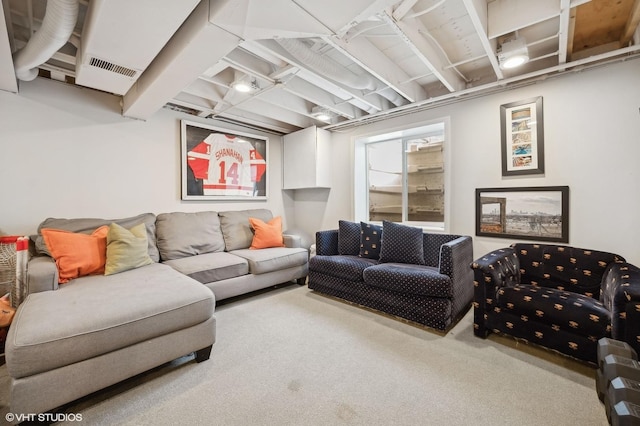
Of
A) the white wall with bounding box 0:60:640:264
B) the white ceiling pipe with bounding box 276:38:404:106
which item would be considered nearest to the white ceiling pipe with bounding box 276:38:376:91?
the white ceiling pipe with bounding box 276:38:404:106

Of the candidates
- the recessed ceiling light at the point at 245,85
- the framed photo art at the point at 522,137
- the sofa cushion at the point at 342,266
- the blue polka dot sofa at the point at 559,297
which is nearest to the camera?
the blue polka dot sofa at the point at 559,297

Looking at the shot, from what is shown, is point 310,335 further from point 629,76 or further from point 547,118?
point 629,76

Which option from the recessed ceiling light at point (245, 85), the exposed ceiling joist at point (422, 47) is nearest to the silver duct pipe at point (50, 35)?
the recessed ceiling light at point (245, 85)

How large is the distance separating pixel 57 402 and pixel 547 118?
4.21 meters

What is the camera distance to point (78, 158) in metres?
2.71

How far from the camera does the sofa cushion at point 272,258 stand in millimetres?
2963

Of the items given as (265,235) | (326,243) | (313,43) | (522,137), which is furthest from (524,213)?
(265,235)

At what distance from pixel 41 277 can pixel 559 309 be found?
12.1 ft

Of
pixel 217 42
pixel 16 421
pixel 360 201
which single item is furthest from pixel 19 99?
pixel 360 201

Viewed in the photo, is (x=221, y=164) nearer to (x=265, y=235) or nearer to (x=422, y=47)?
(x=265, y=235)

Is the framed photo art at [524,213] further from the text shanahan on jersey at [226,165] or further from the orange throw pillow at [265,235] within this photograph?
the text shanahan on jersey at [226,165]

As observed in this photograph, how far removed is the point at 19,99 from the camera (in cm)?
241

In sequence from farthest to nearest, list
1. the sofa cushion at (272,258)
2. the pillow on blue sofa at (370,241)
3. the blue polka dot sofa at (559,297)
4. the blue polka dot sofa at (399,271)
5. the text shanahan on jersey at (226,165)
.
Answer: the text shanahan on jersey at (226,165), the pillow on blue sofa at (370,241), the sofa cushion at (272,258), the blue polka dot sofa at (399,271), the blue polka dot sofa at (559,297)

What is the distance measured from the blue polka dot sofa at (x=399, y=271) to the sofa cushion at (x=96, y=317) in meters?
1.50
